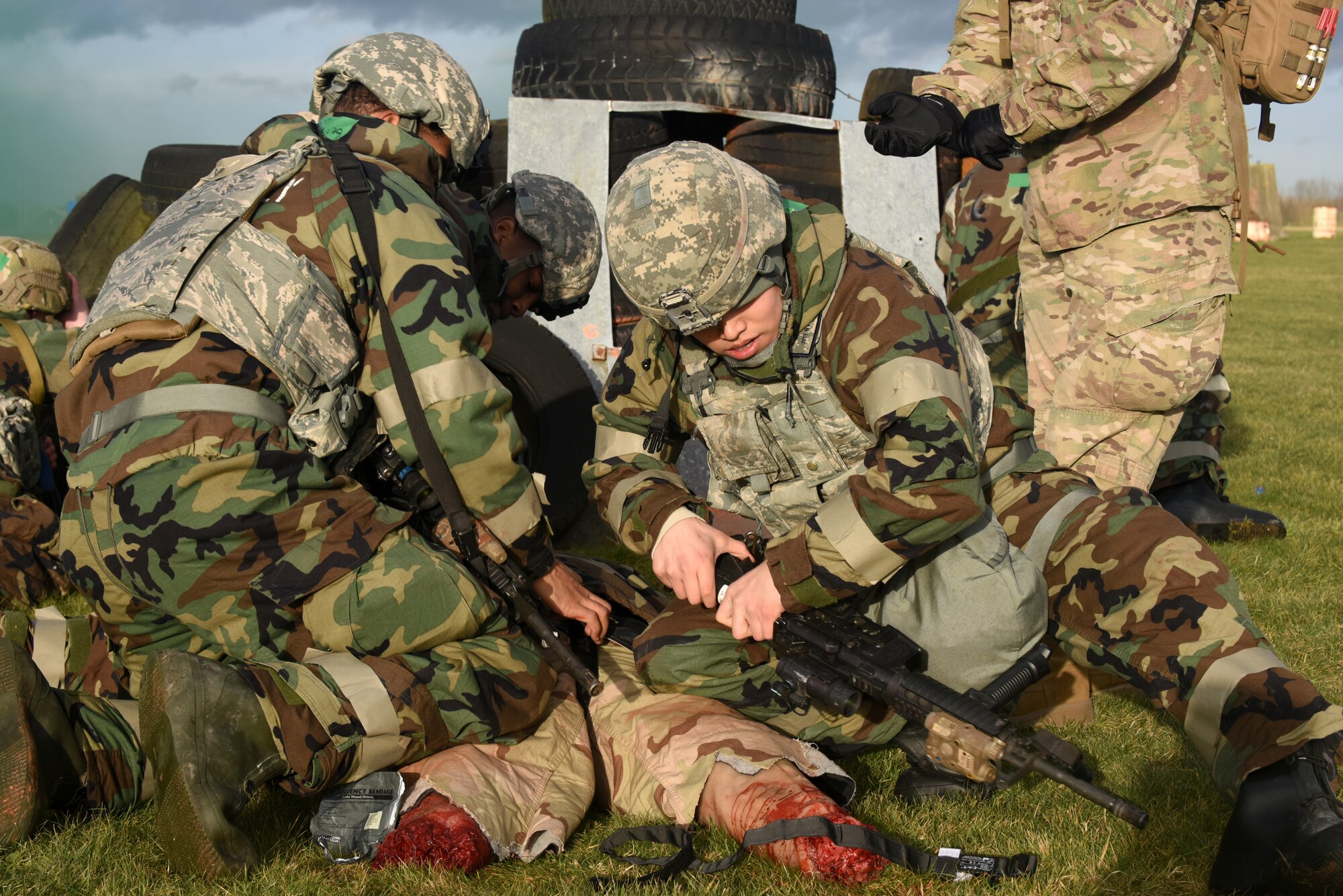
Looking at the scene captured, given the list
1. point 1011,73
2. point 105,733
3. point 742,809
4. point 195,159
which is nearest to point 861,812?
point 742,809

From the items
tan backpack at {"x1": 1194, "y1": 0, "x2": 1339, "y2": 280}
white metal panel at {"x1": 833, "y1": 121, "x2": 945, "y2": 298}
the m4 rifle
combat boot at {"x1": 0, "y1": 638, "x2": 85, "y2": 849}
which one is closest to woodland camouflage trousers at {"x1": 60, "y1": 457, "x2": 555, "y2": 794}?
combat boot at {"x1": 0, "y1": 638, "x2": 85, "y2": 849}

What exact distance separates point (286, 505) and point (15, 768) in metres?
0.85

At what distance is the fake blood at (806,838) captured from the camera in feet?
8.00

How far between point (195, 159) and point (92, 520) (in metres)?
4.91

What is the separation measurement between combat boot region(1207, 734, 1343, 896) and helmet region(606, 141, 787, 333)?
1.68 m

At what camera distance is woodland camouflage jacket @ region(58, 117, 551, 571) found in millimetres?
2947

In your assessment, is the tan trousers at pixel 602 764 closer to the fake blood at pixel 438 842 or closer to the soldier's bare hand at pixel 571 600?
the fake blood at pixel 438 842

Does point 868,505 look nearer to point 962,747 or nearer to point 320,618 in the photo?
point 962,747

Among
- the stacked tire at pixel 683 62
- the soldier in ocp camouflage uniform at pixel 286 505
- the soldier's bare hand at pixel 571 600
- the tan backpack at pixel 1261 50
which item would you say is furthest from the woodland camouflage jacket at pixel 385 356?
the stacked tire at pixel 683 62

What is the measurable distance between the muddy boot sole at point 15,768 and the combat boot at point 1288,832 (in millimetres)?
2614

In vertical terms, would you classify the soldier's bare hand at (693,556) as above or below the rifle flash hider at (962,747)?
above

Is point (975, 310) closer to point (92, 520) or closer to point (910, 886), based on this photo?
point (910, 886)

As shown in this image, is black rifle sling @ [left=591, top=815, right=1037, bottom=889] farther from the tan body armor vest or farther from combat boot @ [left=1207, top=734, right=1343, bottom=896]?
the tan body armor vest

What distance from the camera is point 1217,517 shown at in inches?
204
